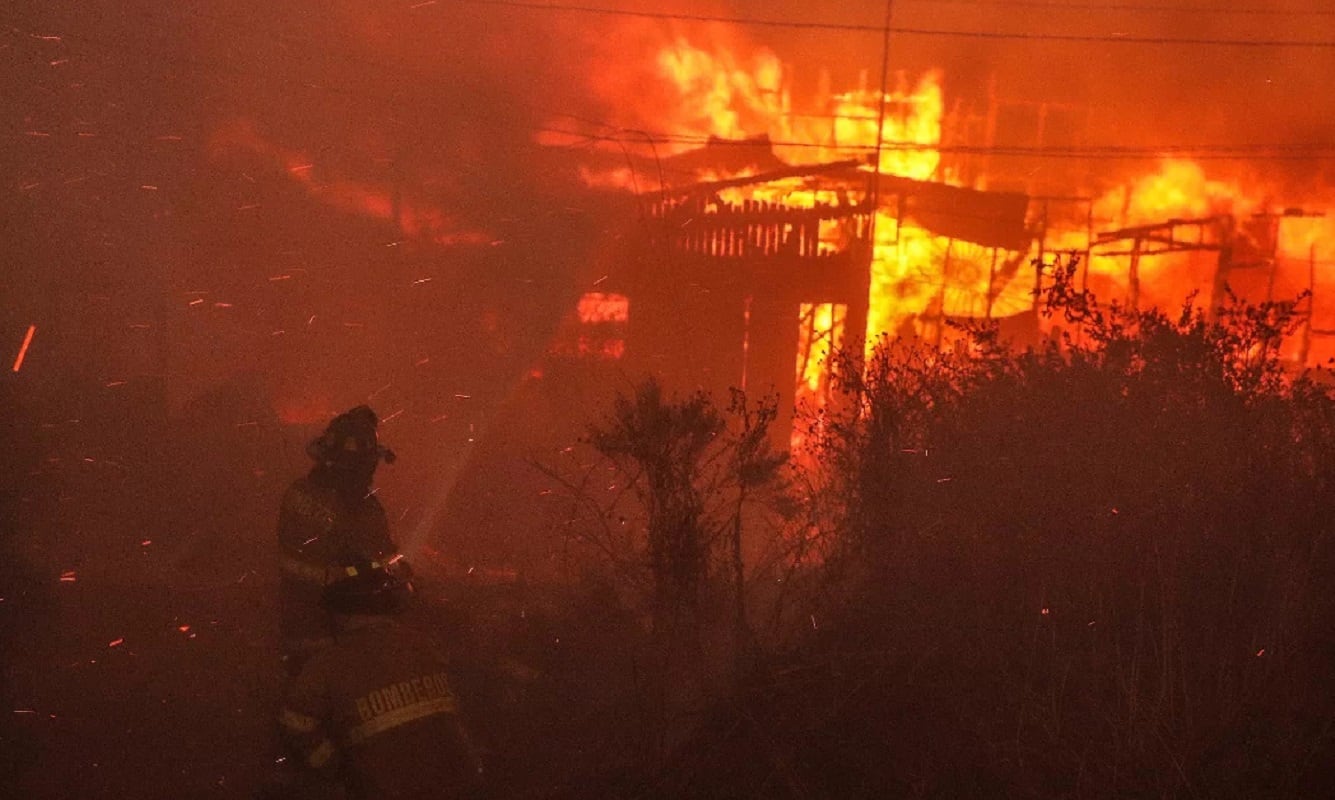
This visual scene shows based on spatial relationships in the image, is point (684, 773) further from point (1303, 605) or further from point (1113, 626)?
point (1303, 605)

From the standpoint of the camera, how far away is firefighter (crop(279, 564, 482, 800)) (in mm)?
3775

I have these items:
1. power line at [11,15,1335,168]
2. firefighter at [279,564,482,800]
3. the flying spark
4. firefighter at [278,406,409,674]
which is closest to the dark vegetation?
firefighter at [279,564,482,800]

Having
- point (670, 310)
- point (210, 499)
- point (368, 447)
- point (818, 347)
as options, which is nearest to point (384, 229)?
point (670, 310)

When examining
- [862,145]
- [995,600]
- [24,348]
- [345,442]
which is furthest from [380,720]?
[862,145]

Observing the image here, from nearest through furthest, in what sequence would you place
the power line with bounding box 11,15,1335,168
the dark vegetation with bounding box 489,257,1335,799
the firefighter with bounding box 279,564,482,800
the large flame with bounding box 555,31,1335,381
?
the firefighter with bounding box 279,564,482,800
the dark vegetation with bounding box 489,257,1335,799
the power line with bounding box 11,15,1335,168
the large flame with bounding box 555,31,1335,381

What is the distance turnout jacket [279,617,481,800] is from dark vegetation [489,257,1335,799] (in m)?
1.15

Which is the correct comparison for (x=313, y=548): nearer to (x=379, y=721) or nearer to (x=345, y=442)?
(x=345, y=442)

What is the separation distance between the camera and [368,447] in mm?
4723

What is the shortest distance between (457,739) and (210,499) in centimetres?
989

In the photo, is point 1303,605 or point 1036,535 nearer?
point 1303,605

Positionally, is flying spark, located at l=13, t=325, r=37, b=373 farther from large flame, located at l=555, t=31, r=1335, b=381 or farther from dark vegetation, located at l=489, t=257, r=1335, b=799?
dark vegetation, located at l=489, t=257, r=1335, b=799

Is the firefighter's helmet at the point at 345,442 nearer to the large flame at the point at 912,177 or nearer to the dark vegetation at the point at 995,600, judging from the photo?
the dark vegetation at the point at 995,600

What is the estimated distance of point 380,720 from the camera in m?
3.77

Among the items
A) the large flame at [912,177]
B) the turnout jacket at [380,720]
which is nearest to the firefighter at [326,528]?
the turnout jacket at [380,720]
